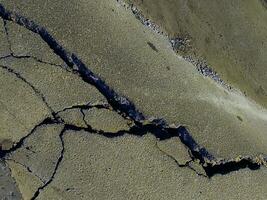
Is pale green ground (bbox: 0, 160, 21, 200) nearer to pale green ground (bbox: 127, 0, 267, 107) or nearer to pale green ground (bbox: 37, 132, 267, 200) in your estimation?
pale green ground (bbox: 37, 132, 267, 200)

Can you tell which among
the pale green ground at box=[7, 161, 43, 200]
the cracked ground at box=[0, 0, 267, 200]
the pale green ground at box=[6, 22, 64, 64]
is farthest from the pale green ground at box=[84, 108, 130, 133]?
the pale green ground at box=[7, 161, 43, 200]

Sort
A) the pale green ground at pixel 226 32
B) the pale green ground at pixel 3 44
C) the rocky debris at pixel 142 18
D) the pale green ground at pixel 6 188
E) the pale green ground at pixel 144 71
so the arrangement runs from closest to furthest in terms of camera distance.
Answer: the pale green ground at pixel 6 188, the pale green ground at pixel 3 44, the pale green ground at pixel 144 71, the rocky debris at pixel 142 18, the pale green ground at pixel 226 32

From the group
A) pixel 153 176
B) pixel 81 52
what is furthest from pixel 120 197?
pixel 81 52

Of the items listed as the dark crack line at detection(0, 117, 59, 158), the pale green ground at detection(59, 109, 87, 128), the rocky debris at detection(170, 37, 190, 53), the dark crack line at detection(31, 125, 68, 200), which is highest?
the dark crack line at detection(0, 117, 59, 158)

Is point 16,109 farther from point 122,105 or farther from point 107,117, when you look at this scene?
point 122,105

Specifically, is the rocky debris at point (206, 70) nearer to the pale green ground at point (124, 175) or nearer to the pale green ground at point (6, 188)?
the pale green ground at point (124, 175)

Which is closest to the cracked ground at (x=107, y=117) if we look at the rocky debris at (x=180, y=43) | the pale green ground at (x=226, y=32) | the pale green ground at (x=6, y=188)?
the pale green ground at (x=6, y=188)

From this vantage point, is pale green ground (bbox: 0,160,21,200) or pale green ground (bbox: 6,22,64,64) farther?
pale green ground (bbox: 6,22,64,64)
